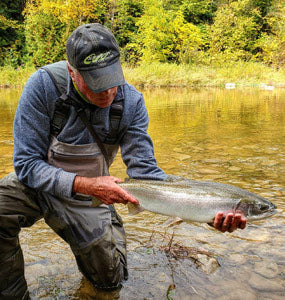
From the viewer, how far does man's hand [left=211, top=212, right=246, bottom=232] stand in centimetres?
231

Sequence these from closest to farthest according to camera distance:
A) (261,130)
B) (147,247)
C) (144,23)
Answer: (147,247) → (261,130) → (144,23)

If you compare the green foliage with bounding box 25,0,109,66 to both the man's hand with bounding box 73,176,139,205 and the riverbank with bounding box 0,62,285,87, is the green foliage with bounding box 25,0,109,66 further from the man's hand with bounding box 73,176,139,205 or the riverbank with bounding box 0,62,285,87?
the man's hand with bounding box 73,176,139,205

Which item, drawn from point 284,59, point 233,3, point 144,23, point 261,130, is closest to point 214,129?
point 261,130

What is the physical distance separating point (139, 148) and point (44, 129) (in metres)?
0.74

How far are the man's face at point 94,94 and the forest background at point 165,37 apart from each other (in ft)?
72.1

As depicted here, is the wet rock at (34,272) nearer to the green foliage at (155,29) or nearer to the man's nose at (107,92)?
the man's nose at (107,92)

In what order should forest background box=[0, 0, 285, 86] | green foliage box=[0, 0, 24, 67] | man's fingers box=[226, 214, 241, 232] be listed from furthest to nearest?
1. green foliage box=[0, 0, 24, 67]
2. forest background box=[0, 0, 285, 86]
3. man's fingers box=[226, 214, 241, 232]

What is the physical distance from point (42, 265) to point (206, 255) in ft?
4.61

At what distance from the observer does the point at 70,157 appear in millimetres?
2523

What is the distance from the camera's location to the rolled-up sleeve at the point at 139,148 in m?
2.69

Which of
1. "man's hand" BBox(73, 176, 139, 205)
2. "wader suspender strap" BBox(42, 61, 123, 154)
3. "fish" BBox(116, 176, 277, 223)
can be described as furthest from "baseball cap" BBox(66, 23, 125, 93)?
"fish" BBox(116, 176, 277, 223)

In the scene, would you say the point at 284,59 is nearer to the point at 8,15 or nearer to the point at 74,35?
the point at 8,15

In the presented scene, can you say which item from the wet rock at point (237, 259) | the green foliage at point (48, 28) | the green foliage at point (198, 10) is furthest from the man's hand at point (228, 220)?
the green foliage at point (198, 10)

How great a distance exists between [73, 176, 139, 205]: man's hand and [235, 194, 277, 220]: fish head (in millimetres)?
757
